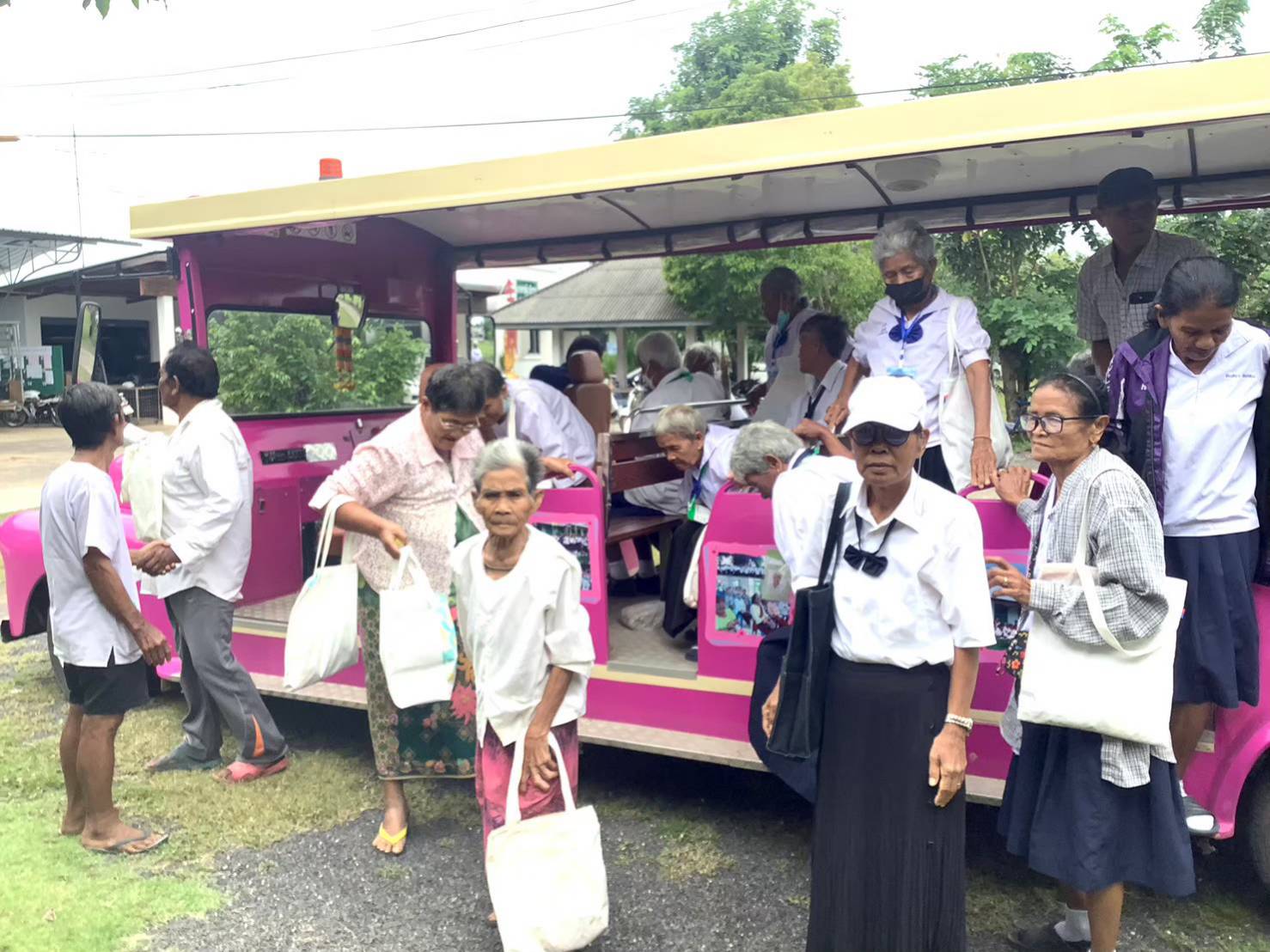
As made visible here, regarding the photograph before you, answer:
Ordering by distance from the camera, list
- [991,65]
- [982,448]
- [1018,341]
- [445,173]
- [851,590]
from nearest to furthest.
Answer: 1. [851,590]
2. [982,448]
3. [445,173]
4. [1018,341]
5. [991,65]

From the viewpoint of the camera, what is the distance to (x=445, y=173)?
3.81 meters

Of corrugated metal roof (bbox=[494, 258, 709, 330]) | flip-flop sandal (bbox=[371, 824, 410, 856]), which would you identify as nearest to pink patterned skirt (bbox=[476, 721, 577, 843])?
flip-flop sandal (bbox=[371, 824, 410, 856])

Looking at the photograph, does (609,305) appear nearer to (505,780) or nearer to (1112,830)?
(505,780)

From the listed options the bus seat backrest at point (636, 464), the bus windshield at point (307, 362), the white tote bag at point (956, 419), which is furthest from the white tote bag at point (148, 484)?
the white tote bag at point (956, 419)

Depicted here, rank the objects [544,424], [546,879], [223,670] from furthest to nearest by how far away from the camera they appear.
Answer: [544,424] → [223,670] → [546,879]

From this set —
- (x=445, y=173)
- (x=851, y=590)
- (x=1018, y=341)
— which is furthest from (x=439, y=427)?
(x=1018, y=341)

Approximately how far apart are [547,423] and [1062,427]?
272cm

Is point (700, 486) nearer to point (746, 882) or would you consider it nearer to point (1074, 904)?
point (746, 882)

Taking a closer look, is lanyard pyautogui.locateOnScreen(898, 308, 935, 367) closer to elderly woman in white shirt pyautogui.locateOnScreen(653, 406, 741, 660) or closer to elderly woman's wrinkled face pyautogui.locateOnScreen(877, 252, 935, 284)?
elderly woman's wrinkled face pyautogui.locateOnScreen(877, 252, 935, 284)

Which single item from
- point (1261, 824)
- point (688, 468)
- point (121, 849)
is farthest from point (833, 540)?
point (121, 849)

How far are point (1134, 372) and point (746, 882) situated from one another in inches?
79.8

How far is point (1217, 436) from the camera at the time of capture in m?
2.85

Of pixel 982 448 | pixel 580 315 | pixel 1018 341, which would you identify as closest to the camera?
pixel 982 448

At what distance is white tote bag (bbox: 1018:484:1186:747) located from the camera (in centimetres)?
242
